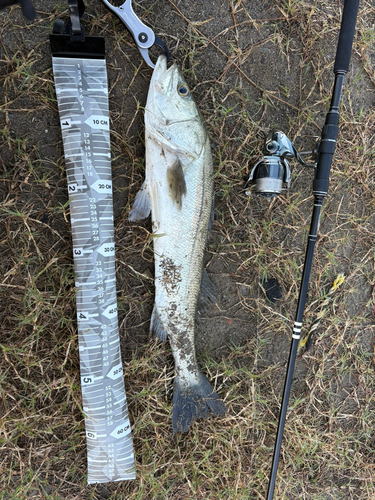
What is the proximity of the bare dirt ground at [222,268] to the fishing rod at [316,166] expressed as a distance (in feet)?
1.05

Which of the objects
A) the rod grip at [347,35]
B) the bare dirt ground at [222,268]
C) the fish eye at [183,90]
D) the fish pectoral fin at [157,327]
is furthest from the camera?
the fish pectoral fin at [157,327]

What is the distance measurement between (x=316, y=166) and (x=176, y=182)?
87cm

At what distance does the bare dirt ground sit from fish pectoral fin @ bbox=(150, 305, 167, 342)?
0.09m

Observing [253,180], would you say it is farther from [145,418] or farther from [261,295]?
[145,418]

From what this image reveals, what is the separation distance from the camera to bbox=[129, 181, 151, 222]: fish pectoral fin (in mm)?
2273

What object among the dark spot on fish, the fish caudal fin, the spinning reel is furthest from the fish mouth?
the fish caudal fin

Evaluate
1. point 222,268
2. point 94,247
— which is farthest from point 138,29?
point 222,268

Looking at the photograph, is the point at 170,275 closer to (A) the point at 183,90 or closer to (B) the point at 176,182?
(B) the point at 176,182

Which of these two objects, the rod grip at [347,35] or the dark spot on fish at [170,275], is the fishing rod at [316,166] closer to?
the rod grip at [347,35]

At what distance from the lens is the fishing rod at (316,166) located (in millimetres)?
2041

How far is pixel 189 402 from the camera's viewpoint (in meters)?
2.41

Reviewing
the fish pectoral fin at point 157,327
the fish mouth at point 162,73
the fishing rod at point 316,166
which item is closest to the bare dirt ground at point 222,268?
the fish pectoral fin at point 157,327

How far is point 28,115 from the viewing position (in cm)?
223

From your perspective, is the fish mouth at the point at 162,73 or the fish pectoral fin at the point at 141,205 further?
the fish pectoral fin at the point at 141,205
